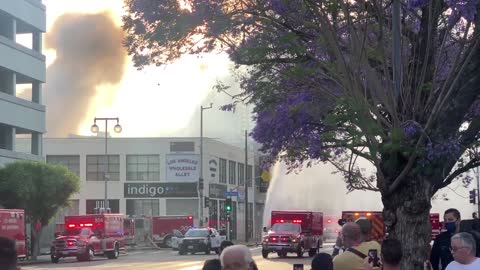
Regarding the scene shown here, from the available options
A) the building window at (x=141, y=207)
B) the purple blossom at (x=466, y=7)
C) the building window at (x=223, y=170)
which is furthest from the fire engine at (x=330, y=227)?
the purple blossom at (x=466, y=7)

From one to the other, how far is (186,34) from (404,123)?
3676 millimetres

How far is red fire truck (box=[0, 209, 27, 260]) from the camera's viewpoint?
30.2 m

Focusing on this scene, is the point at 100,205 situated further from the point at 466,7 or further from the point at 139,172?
the point at 466,7

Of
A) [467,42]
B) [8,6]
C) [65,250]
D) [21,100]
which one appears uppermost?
[8,6]

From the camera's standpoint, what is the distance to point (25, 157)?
46625 millimetres

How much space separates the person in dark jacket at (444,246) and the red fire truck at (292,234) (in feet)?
91.3

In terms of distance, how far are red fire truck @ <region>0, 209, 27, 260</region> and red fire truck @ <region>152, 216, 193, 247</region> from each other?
2354 cm

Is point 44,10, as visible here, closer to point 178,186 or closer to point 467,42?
point 178,186

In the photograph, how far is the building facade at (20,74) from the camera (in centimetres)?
4478

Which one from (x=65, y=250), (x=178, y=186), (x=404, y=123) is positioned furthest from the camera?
(x=178, y=186)

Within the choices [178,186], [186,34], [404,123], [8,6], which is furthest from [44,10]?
[404,123]

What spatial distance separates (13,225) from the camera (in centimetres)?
3109

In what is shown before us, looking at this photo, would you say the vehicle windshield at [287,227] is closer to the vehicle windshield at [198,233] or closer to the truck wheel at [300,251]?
the truck wheel at [300,251]

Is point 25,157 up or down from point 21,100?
down
